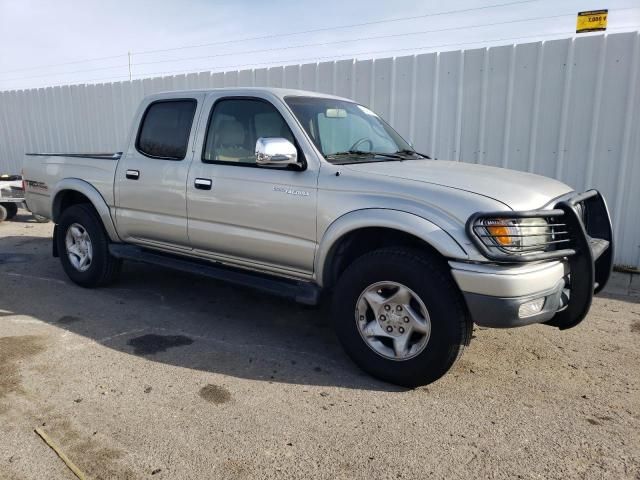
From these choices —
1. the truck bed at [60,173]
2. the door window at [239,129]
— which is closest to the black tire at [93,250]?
the truck bed at [60,173]

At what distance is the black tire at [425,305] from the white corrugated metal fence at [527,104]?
395cm

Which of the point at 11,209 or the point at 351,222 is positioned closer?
the point at 351,222

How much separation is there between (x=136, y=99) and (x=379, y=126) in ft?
23.5

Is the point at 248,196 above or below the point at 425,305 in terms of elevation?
above

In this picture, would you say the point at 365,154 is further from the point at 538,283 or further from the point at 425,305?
the point at 538,283

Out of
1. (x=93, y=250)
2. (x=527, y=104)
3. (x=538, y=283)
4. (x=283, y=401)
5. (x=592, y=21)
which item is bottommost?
(x=283, y=401)

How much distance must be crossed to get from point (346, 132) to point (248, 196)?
99cm

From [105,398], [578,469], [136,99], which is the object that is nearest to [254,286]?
[105,398]

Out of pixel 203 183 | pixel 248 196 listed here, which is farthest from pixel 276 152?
pixel 203 183

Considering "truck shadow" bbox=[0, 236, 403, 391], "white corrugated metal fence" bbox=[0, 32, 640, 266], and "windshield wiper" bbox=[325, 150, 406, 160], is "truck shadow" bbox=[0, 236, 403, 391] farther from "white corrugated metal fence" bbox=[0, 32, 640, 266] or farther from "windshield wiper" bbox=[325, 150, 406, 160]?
"white corrugated metal fence" bbox=[0, 32, 640, 266]

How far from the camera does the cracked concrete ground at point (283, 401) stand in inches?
103

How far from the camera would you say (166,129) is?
477 cm

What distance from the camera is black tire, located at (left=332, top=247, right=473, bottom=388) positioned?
3.14 metres

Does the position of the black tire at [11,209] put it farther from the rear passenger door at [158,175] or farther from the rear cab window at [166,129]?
the rear cab window at [166,129]
